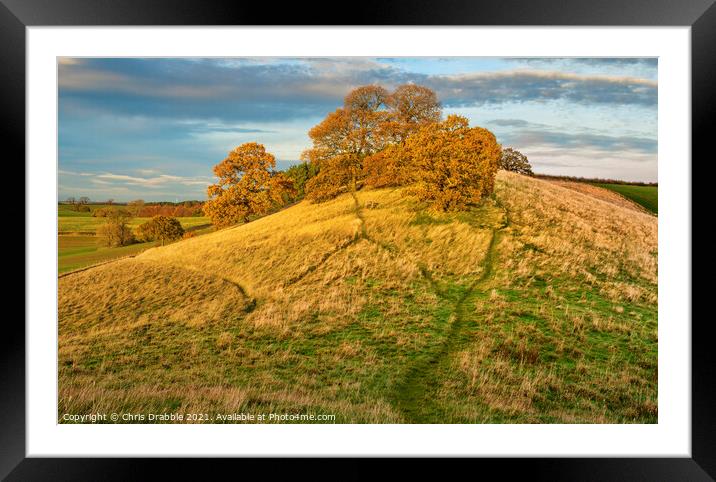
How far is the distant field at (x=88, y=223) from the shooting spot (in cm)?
928

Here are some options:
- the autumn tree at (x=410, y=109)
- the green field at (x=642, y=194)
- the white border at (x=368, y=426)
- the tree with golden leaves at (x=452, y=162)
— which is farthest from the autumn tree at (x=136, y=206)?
the green field at (x=642, y=194)

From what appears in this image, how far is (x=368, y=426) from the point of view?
21.4ft

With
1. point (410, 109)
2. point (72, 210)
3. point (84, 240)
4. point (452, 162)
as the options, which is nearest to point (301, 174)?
point (410, 109)

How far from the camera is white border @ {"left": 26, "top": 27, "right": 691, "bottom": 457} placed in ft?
19.5

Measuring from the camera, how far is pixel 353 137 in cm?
1166

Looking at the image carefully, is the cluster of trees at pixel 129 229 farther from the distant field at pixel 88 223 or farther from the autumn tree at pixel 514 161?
the autumn tree at pixel 514 161

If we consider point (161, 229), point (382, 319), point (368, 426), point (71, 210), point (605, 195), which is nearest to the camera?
point (368, 426)

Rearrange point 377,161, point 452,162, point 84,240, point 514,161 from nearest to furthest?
point 84,240
point 514,161
point 452,162
point 377,161

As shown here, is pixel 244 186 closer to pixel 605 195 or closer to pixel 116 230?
pixel 116 230

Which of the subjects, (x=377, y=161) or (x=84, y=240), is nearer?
(x=84, y=240)

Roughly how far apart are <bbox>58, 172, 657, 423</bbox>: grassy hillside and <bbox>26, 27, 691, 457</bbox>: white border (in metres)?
0.55

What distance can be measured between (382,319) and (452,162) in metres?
5.43

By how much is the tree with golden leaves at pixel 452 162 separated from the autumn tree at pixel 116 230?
8269 mm
